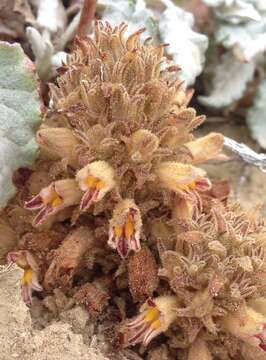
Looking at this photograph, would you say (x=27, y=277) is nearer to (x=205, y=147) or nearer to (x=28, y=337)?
(x=28, y=337)

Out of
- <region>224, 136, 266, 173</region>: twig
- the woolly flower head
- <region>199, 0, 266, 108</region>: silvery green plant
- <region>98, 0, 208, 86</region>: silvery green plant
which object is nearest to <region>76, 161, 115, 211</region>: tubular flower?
the woolly flower head

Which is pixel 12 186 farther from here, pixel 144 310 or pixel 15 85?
pixel 144 310

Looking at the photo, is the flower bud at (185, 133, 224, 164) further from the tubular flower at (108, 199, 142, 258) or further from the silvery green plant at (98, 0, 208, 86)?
the silvery green plant at (98, 0, 208, 86)

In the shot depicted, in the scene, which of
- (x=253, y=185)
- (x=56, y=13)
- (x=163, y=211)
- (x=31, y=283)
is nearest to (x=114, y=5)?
(x=56, y=13)

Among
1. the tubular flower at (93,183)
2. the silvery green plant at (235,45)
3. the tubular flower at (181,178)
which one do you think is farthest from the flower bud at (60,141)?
the silvery green plant at (235,45)

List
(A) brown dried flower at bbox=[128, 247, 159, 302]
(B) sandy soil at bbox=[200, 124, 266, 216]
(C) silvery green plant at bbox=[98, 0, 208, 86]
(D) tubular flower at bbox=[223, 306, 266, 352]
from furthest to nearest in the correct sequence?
(B) sandy soil at bbox=[200, 124, 266, 216], (C) silvery green plant at bbox=[98, 0, 208, 86], (A) brown dried flower at bbox=[128, 247, 159, 302], (D) tubular flower at bbox=[223, 306, 266, 352]

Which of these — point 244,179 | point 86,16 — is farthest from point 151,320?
point 244,179
